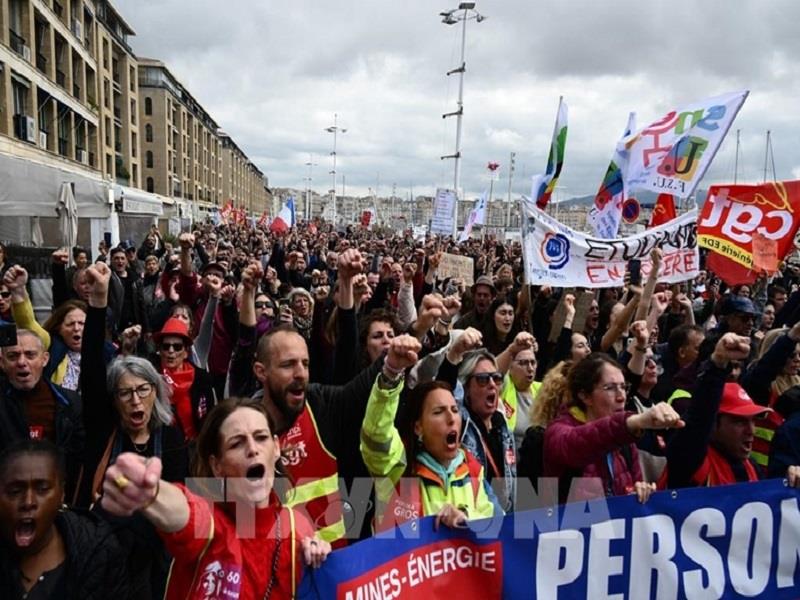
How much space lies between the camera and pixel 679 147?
27.3 feet

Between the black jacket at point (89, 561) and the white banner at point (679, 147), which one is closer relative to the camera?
the black jacket at point (89, 561)

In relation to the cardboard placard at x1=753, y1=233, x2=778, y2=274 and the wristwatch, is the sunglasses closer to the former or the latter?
the wristwatch

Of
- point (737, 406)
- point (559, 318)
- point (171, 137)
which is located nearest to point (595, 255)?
point (559, 318)

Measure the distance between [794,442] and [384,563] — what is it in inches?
87.2

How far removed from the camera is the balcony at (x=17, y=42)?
24.6 m

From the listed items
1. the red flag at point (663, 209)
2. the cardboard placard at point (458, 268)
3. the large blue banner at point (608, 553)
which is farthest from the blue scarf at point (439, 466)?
the red flag at point (663, 209)

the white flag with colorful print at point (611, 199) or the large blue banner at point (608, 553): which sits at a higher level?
the white flag with colorful print at point (611, 199)

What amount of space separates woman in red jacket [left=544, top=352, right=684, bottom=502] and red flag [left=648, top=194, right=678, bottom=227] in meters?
6.59

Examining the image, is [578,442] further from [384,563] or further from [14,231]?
[14,231]

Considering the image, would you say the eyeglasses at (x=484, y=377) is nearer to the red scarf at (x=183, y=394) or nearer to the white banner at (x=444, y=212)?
the red scarf at (x=183, y=394)

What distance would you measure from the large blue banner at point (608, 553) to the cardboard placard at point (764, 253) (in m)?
4.34

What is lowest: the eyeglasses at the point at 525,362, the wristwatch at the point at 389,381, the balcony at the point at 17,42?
the eyeglasses at the point at 525,362

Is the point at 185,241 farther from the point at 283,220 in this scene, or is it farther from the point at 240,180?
the point at 240,180

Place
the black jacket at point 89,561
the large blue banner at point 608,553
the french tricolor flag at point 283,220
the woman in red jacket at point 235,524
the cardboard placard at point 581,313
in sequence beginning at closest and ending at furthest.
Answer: the woman in red jacket at point 235,524
the black jacket at point 89,561
the large blue banner at point 608,553
the cardboard placard at point 581,313
the french tricolor flag at point 283,220
